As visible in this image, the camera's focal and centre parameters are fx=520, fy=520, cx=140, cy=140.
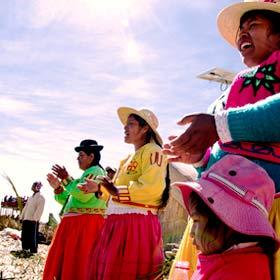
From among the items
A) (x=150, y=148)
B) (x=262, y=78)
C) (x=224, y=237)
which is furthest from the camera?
(x=150, y=148)

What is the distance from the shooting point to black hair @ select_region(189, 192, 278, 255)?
70.2 inches

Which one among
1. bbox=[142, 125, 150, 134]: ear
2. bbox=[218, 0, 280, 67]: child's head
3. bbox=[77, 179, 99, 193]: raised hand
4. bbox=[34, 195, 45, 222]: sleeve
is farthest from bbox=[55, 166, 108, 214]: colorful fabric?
bbox=[34, 195, 45, 222]: sleeve

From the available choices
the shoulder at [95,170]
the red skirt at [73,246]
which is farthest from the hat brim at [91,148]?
the red skirt at [73,246]

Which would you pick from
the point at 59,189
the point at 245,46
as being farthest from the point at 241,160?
the point at 59,189

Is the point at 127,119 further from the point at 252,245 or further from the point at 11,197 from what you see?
the point at 11,197

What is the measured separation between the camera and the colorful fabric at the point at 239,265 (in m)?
1.75

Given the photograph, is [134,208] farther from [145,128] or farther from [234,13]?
[234,13]

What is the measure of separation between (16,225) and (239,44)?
18.9m

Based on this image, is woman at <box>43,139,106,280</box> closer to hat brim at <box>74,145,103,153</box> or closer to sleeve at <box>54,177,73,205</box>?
sleeve at <box>54,177,73,205</box>

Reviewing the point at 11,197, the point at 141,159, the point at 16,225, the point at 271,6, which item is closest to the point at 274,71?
the point at 271,6

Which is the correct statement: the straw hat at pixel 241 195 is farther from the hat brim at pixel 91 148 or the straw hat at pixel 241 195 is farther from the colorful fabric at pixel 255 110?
the hat brim at pixel 91 148

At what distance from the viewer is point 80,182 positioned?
5578 millimetres

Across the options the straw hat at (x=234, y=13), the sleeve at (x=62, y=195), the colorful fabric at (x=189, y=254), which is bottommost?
the colorful fabric at (x=189, y=254)

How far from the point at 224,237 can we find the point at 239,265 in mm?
106
